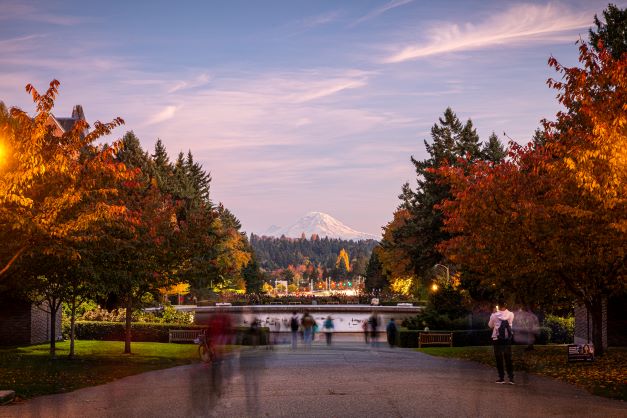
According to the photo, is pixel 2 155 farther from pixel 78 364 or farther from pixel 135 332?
pixel 135 332

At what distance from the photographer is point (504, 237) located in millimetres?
26391

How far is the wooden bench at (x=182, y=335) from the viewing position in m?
40.2

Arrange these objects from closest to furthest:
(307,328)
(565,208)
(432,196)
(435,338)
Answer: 1. (565,208)
2. (307,328)
3. (435,338)
4. (432,196)


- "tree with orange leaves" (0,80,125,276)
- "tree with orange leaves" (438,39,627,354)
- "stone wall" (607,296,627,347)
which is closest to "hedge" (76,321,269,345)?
"tree with orange leaves" (438,39,627,354)

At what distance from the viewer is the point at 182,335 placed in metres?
40.4

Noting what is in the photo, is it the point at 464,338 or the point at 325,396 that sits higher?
the point at 325,396

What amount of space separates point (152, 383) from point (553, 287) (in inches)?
658

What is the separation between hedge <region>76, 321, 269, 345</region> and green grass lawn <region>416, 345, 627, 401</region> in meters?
14.2

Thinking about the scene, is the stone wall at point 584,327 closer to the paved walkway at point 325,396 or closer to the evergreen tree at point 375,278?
the paved walkway at point 325,396

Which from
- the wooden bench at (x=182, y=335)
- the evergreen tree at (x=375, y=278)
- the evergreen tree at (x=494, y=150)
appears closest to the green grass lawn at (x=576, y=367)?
the wooden bench at (x=182, y=335)

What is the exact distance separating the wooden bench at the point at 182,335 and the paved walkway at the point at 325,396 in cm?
1700

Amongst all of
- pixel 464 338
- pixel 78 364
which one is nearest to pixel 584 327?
A: pixel 464 338

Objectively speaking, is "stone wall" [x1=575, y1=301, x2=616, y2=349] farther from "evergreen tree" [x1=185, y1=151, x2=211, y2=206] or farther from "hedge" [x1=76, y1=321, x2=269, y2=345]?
"evergreen tree" [x1=185, y1=151, x2=211, y2=206]

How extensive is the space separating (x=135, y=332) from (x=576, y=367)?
86.1 feet
